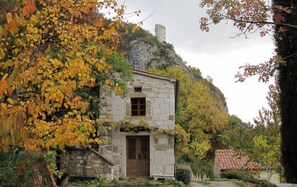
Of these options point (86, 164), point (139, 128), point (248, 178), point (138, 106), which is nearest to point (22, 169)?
point (86, 164)

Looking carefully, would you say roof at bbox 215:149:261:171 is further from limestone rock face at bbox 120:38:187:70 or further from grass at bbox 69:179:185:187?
limestone rock face at bbox 120:38:187:70

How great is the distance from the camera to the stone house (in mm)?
19297

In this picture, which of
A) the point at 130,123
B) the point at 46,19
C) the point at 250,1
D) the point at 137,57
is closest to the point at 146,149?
the point at 130,123

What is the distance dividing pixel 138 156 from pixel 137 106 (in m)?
2.57

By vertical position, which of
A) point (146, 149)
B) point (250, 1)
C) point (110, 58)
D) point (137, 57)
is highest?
point (137, 57)

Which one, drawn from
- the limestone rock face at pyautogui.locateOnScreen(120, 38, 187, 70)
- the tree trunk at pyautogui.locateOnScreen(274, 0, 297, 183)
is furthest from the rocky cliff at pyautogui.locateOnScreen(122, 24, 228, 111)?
the tree trunk at pyautogui.locateOnScreen(274, 0, 297, 183)

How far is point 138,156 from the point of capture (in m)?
19.6

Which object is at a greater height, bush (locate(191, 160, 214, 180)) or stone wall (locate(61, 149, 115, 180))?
stone wall (locate(61, 149, 115, 180))

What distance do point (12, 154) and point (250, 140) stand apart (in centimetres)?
2158

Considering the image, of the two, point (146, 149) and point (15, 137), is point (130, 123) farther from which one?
point (15, 137)

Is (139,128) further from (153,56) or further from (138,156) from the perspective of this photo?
(153,56)

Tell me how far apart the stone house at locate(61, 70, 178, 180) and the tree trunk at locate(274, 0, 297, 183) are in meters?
10.9

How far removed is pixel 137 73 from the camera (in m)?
19.8

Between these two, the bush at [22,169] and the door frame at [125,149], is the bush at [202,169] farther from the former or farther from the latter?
the bush at [22,169]
